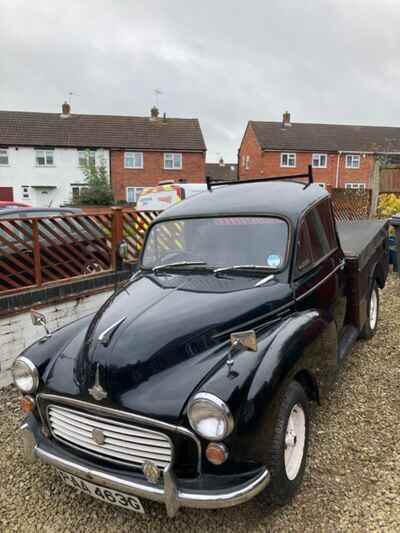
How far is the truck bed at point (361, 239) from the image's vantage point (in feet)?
14.0

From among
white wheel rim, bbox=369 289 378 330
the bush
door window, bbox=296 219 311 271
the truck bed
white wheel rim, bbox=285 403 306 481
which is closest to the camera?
white wheel rim, bbox=285 403 306 481

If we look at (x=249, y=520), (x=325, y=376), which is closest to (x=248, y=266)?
(x=325, y=376)

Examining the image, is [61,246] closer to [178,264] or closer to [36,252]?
[36,252]

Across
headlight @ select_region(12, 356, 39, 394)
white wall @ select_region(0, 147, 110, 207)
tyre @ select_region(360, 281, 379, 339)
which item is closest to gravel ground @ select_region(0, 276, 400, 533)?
headlight @ select_region(12, 356, 39, 394)

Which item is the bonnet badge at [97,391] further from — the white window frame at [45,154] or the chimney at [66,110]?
the chimney at [66,110]

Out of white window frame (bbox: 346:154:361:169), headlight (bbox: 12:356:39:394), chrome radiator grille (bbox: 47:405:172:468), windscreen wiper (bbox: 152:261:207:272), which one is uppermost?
white window frame (bbox: 346:154:361:169)

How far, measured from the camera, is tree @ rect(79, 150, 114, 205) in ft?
84.0

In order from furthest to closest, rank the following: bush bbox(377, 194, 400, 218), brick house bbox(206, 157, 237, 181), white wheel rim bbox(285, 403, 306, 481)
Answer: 1. brick house bbox(206, 157, 237, 181)
2. bush bbox(377, 194, 400, 218)
3. white wheel rim bbox(285, 403, 306, 481)

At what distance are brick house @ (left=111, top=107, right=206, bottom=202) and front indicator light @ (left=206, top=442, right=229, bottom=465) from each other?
28317 mm

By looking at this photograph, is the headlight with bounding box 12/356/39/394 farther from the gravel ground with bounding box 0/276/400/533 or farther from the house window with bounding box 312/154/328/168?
the house window with bounding box 312/154/328/168

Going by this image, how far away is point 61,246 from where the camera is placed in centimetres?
549

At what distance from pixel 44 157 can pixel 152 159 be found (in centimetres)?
796

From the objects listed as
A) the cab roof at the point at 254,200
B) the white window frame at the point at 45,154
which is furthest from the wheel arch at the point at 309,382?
the white window frame at the point at 45,154

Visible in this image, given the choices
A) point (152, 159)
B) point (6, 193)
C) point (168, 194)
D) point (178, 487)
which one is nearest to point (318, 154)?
point (152, 159)
